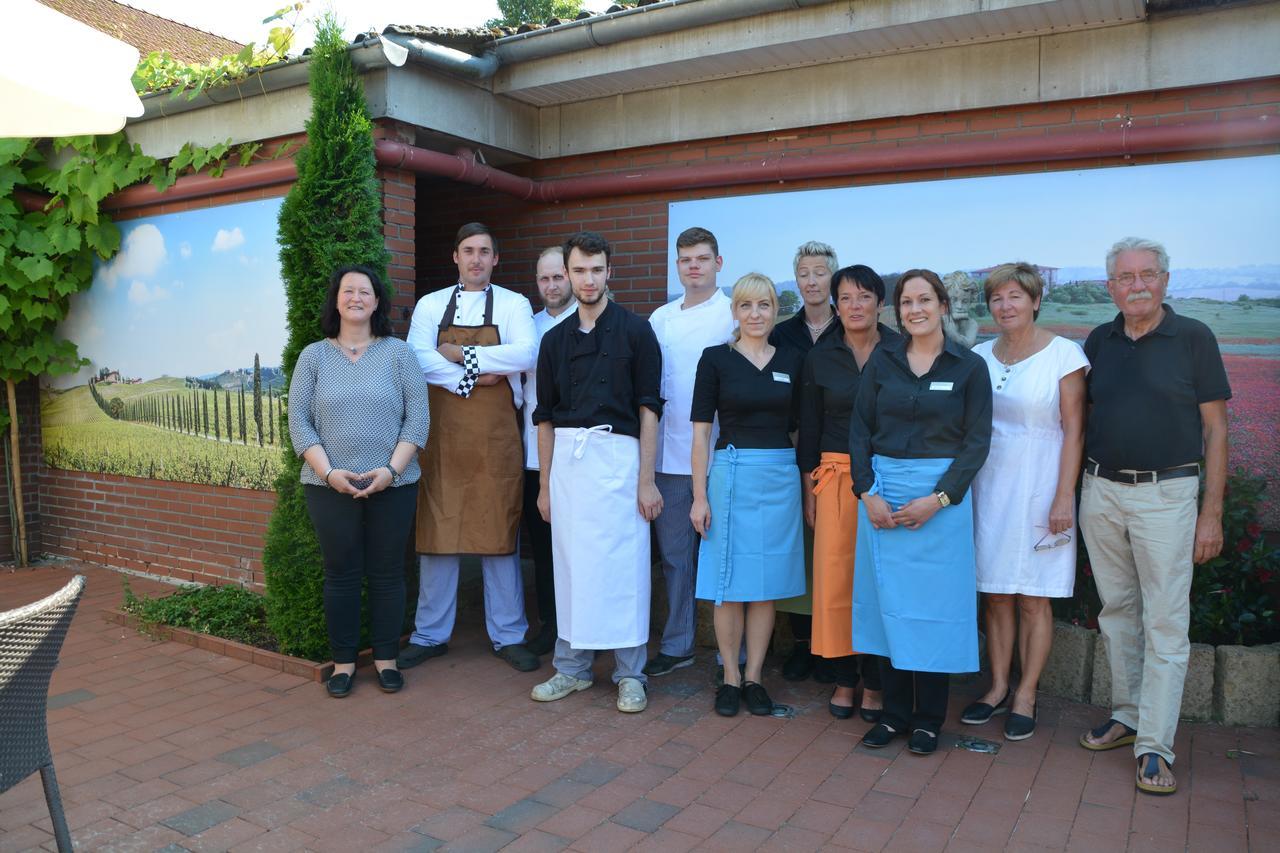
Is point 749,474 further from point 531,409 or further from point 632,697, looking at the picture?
point 531,409

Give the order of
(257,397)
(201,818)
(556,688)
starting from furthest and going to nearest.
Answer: (257,397) → (556,688) → (201,818)

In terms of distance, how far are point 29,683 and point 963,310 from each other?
14.8 ft

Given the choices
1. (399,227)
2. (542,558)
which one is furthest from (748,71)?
(542,558)

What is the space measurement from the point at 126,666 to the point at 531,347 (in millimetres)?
2761

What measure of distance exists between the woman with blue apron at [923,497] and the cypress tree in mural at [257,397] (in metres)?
4.09

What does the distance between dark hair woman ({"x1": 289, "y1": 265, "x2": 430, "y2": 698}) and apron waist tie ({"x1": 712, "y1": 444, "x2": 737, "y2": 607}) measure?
152 centimetres

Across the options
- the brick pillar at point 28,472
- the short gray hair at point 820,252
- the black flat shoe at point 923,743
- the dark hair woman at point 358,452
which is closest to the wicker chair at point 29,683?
the dark hair woman at point 358,452

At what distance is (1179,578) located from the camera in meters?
3.70

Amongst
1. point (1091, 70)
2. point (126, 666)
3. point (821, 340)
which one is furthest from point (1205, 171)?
point (126, 666)

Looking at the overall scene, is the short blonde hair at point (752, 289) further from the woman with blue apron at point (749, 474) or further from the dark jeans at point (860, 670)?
the dark jeans at point (860, 670)

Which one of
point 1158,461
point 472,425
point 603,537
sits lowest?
point 603,537

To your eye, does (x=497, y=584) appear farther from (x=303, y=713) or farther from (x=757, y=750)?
(x=757, y=750)

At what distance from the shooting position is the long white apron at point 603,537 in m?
4.48

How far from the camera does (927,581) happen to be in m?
3.91
